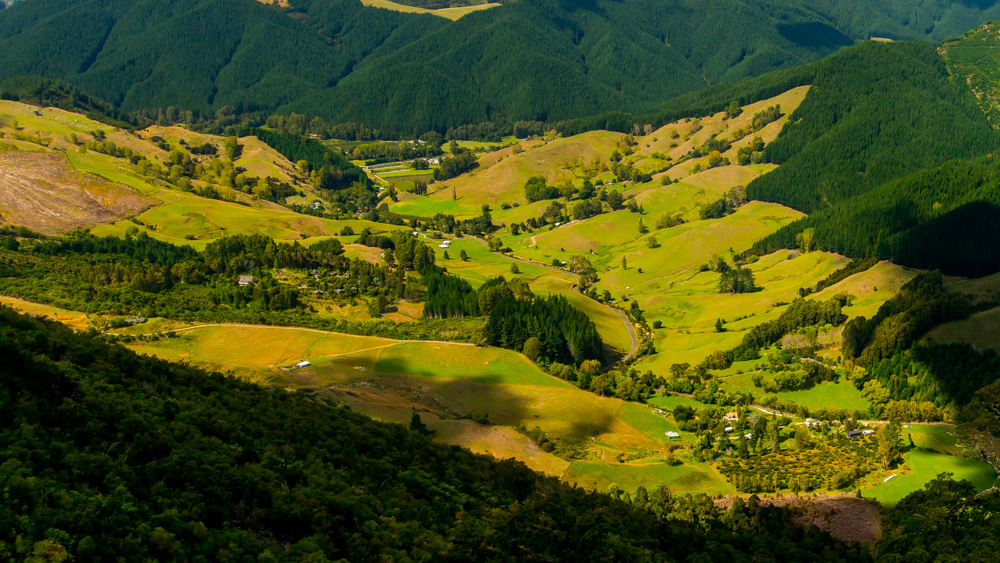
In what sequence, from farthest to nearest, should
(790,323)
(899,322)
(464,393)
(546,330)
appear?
(790,323) < (546,330) < (899,322) < (464,393)

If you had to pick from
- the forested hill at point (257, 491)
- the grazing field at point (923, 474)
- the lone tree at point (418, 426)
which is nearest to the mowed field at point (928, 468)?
the grazing field at point (923, 474)

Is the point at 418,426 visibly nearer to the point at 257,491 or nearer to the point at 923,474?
the point at 257,491

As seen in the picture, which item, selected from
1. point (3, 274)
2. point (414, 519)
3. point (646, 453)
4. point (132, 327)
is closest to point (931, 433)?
point (646, 453)

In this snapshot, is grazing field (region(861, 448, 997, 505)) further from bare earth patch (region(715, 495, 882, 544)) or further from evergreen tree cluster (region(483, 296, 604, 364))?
evergreen tree cluster (region(483, 296, 604, 364))

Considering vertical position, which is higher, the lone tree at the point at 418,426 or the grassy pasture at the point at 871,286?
the grassy pasture at the point at 871,286

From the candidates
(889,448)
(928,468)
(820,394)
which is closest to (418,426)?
(889,448)

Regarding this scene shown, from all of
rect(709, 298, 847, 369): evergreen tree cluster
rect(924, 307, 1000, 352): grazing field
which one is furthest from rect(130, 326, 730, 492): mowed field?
rect(924, 307, 1000, 352): grazing field

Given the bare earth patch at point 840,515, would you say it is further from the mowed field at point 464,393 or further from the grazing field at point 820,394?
the grazing field at point 820,394
